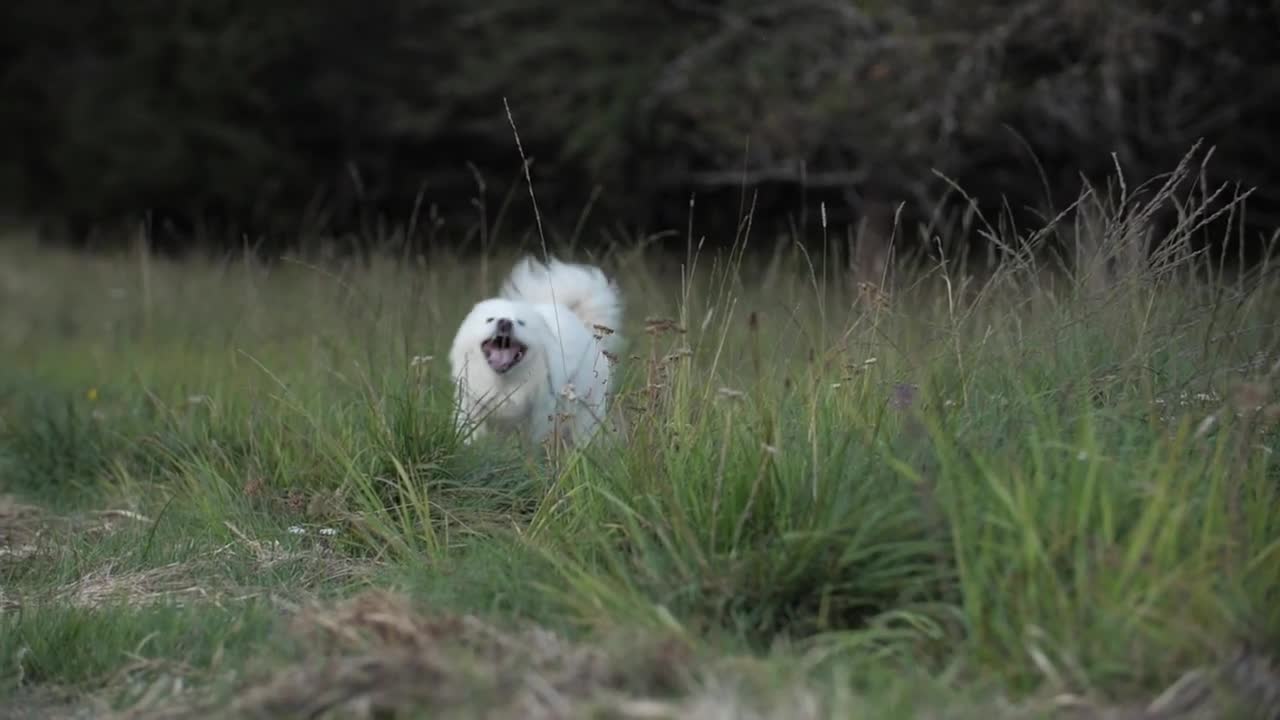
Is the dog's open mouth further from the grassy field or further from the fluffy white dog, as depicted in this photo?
the grassy field

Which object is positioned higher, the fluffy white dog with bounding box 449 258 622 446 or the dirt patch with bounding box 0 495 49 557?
the fluffy white dog with bounding box 449 258 622 446

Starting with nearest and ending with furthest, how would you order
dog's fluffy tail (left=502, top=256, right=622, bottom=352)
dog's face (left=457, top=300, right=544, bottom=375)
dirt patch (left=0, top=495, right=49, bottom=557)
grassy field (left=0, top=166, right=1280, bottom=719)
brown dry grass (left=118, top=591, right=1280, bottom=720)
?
brown dry grass (left=118, top=591, right=1280, bottom=720)
grassy field (left=0, top=166, right=1280, bottom=719)
dirt patch (left=0, top=495, right=49, bottom=557)
dog's face (left=457, top=300, right=544, bottom=375)
dog's fluffy tail (left=502, top=256, right=622, bottom=352)

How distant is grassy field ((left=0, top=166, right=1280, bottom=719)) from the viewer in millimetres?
2949

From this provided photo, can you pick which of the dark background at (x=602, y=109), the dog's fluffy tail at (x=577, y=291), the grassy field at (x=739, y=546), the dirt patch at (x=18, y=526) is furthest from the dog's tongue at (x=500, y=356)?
the dirt patch at (x=18, y=526)

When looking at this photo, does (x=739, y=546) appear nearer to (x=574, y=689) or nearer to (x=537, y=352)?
(x=574, y=689)

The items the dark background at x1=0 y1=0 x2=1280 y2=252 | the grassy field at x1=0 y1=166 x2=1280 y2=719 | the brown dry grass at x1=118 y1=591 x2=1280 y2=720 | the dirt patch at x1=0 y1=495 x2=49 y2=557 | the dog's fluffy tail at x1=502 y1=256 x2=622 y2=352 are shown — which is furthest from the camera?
the dark background at x1=0 y1=0 x2=1280 y2=252

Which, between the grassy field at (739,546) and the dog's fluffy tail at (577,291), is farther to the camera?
the dog's fluffy tail at (577,291)

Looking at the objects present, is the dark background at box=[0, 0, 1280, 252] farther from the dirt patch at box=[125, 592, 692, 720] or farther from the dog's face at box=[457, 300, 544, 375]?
the dirt patch at box=[125, 592, 692, 720]

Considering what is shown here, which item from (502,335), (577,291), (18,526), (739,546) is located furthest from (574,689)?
(577,291)

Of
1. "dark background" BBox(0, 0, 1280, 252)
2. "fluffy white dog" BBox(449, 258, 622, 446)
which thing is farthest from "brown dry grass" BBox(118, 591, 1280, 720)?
"dark background" BBox(0, 0, 1280, 252)

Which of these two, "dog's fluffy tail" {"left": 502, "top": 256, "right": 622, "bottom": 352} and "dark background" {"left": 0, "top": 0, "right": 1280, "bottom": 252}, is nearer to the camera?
"dog's fluffy tail" {"left": 502, "top": 256, "right": 622, "bottom": 352}

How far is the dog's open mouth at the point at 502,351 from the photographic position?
5922 millimetres

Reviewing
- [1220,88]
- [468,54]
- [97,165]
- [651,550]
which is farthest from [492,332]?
[97,165]

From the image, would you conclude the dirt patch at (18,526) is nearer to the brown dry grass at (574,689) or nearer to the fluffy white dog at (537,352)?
the fluffy white dog at (537,352)
